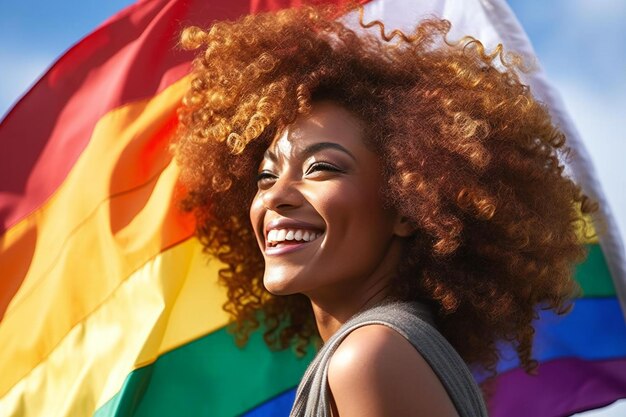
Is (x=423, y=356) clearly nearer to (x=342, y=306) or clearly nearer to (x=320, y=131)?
(x=342, y=306)

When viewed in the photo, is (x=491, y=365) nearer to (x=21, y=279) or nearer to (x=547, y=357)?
(x=547, y=357)

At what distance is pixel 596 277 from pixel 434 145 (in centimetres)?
146

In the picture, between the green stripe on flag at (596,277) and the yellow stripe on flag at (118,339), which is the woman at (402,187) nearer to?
the green stripe on flag at (596,277)

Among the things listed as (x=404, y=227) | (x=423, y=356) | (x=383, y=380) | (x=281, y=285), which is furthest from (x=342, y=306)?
(x=383, y=380)

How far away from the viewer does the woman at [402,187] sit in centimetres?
395

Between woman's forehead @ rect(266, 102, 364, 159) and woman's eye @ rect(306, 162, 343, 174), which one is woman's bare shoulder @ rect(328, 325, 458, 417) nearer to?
woman's eye @ rect(306, 162, 343, 174)

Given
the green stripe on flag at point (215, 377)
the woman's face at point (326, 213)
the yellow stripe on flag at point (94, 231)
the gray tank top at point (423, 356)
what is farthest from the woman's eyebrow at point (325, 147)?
the green stripe on flag at point (215, 377)

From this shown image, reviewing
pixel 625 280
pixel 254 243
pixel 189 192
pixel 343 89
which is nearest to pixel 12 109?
pixel 189 192

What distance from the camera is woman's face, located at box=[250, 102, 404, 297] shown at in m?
3.95

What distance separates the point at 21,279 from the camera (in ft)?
16.6

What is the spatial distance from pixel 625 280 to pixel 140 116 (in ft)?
7.93

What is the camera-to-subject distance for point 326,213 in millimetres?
3938

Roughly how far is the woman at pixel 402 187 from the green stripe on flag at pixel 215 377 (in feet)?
3.18

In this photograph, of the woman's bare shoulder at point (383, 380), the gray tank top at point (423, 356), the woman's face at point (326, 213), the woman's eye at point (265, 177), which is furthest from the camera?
the woman's eye at point (265, 177)
